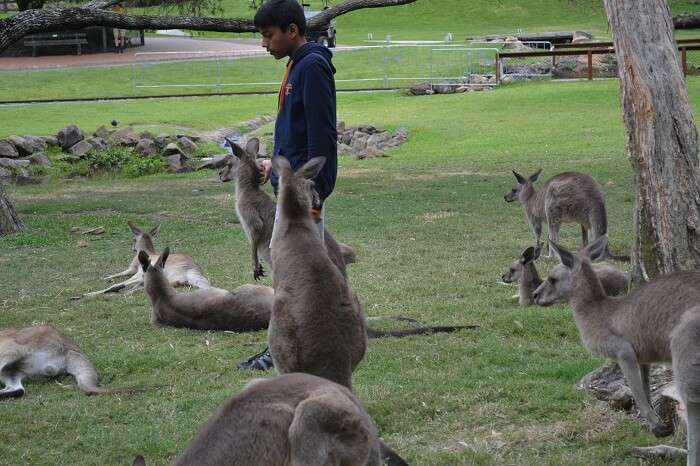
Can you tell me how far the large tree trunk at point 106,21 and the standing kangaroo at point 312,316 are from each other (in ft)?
30.6

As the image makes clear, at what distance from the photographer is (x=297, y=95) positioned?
5867mm

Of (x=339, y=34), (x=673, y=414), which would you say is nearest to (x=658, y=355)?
(x=673, y=414)

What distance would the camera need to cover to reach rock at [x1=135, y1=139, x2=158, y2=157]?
70.4ft

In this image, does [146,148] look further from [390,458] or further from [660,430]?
[390,458]

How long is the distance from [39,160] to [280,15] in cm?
1598

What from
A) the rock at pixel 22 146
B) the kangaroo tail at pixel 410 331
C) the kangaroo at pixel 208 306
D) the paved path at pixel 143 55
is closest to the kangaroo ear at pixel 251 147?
the kangaroo at pixel 208 306

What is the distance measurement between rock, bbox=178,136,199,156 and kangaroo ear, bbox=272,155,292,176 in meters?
16.7

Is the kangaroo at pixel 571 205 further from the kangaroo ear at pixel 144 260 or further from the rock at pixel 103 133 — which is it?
the rock at pixel 103 133

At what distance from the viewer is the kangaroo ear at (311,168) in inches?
215

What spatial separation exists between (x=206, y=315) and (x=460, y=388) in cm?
286

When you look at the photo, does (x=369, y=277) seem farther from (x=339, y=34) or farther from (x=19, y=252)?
(x=339, y=34)

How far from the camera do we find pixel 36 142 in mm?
21562

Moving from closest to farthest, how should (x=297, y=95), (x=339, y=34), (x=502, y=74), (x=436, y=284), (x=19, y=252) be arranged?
(x=297, y=95) < (x=436, y=284) < (x=19, y=252) < (x=502, y=74) < (x=339, y=34)

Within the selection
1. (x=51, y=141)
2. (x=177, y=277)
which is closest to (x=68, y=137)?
(x=51, y=141)
